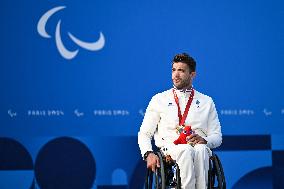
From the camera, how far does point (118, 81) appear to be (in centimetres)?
566

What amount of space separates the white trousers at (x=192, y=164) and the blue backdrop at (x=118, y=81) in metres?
1.50

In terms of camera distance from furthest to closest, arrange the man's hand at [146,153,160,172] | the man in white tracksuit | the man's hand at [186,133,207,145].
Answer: the man in white tracksuit, the man's hand at [186,133,207,145], the man's hand at [146,153,160,172]

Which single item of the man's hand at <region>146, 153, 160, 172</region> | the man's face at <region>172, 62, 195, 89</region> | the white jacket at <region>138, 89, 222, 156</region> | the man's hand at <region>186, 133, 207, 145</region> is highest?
the man's face at <region>172, 62, 195, 89</region>

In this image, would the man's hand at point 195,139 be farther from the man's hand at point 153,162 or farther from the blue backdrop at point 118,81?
the blue backdrop at point 118,81

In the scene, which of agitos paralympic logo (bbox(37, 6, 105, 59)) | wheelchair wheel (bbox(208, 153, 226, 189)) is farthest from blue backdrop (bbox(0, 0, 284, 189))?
wheelchair wheel (bbox(208, 153, 226, 189))

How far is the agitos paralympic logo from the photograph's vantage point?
557cm

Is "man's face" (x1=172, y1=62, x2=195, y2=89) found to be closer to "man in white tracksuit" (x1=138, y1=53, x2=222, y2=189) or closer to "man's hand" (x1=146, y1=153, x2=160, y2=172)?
"man in white tracksuit" (x1=138, y1=53, x2=222, y2=189)

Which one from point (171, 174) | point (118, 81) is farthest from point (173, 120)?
→ point (118, 81)

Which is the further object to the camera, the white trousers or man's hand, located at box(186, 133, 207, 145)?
man's hand, located at box(186, 133, 207, 145)

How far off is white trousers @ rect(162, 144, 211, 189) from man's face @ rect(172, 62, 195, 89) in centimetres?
53

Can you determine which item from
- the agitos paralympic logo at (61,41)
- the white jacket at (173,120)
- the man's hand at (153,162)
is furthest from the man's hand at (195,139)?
the agitos paralympic logo at (61,41)

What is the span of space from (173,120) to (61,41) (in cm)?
158

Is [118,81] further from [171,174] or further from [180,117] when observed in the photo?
[171,174]

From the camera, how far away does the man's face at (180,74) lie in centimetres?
453
